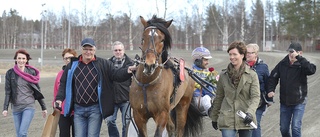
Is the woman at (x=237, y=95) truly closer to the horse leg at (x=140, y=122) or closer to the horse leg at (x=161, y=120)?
the horse leg at (x=161, y=120)

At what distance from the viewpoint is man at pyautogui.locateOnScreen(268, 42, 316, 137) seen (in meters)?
5.06

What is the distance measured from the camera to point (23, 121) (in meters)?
4.82

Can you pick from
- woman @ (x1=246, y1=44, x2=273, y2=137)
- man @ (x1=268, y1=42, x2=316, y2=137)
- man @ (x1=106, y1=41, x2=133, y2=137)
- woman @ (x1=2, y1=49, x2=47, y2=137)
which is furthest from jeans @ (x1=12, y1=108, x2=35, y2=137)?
man @ (x1=268, y1=42, x2=316, y2=137)

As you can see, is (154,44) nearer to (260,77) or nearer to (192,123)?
(260,77)

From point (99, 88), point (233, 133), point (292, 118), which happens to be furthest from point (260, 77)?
point (99, 88)

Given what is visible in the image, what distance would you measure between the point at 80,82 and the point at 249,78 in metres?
1.84

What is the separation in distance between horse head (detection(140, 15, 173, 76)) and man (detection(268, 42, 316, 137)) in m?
1.73

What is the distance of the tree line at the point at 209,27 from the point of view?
39.8m

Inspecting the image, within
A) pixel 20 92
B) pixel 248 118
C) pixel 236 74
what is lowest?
pixel 248 118

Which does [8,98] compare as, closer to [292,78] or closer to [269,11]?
[292,78]

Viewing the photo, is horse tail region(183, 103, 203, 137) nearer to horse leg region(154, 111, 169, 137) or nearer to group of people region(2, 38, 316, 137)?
group of people region(2, 38, 316, 137)

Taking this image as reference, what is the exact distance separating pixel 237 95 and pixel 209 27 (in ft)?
191

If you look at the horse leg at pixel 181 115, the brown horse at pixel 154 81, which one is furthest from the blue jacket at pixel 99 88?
the horse leg at pixel 181 115

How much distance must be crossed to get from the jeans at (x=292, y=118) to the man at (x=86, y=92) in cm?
253
